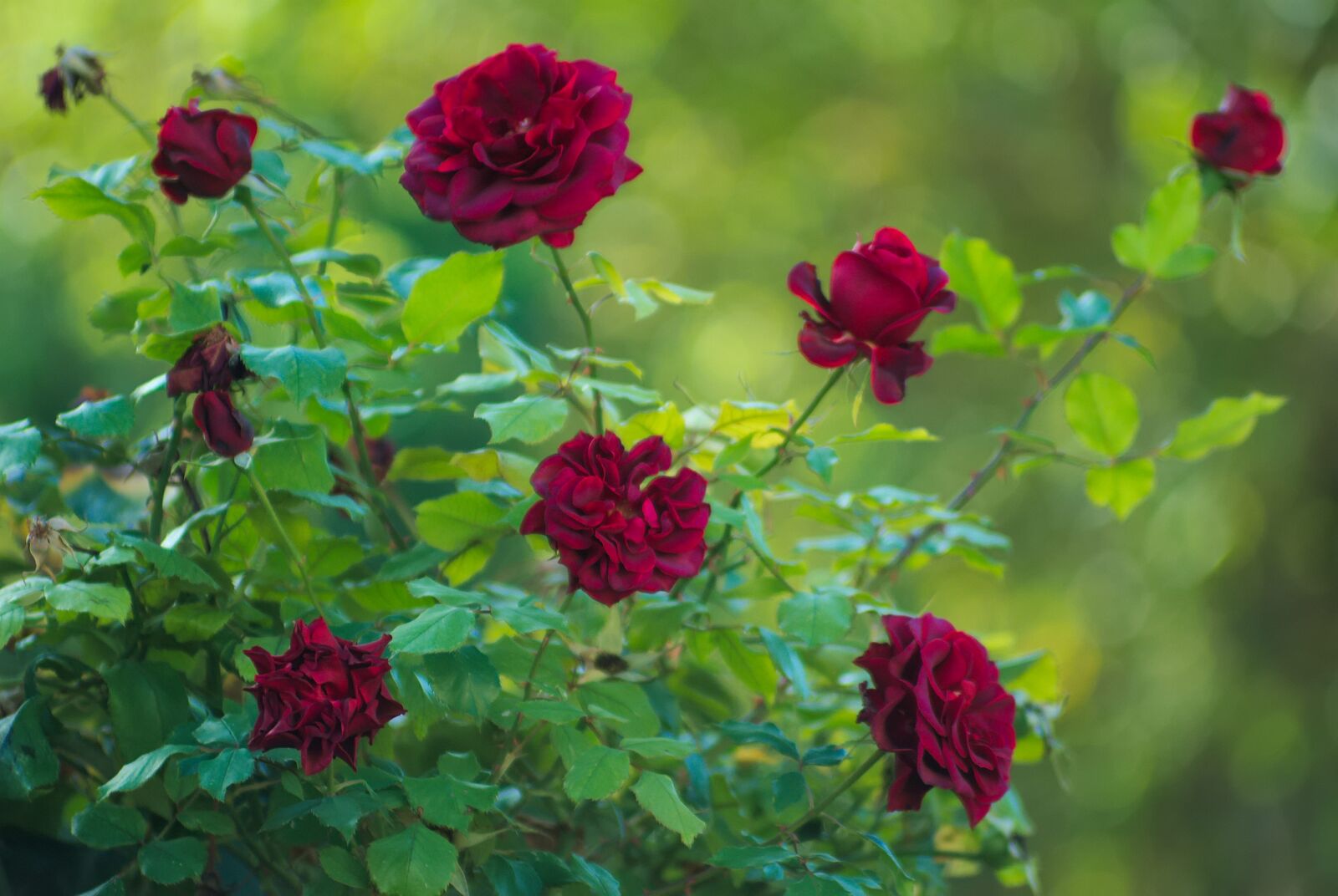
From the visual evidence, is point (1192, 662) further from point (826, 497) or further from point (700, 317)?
point (826, 497)

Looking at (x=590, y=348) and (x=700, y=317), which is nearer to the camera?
(x=590, y=348)

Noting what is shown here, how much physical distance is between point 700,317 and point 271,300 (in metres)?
3.07

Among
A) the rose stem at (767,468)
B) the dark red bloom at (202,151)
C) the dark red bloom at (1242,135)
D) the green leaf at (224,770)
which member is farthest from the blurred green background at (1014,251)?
the green leaf at (224,770)

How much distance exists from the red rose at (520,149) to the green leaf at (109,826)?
0.71ft

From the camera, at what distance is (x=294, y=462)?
42cm

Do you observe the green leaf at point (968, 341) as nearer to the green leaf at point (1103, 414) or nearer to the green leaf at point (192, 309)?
the green leaf at point (1103, 414)

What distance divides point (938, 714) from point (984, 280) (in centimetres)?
27

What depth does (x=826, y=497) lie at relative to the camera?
→ 51 centimetres

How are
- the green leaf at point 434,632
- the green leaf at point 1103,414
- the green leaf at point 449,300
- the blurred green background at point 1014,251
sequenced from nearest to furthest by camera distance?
1. the green leaf at point 434,632
2. the green leaf at point 449,300
3. the green leaf at point 1103,414
4. the blurred green background at point 1014,251

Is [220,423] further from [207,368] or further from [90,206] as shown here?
[90,206]

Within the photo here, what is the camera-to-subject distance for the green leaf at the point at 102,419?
0.41m

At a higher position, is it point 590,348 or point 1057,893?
point 590,348

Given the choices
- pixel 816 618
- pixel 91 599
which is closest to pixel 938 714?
pixel 816 618

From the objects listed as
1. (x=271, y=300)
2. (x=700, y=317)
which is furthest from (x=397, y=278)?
(x=700, y=317)
